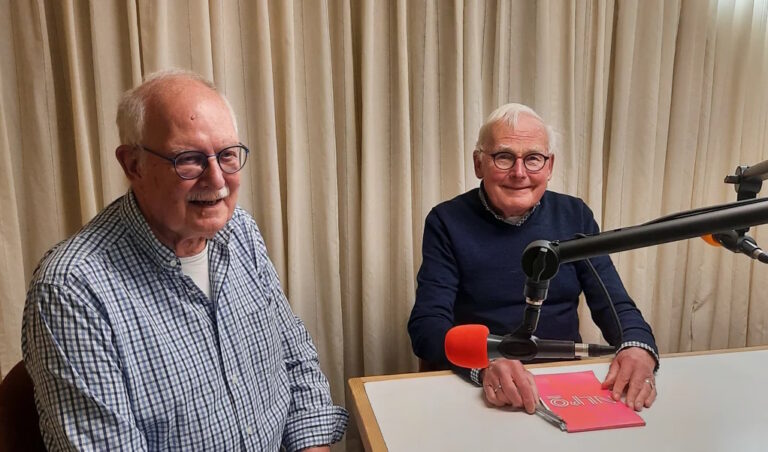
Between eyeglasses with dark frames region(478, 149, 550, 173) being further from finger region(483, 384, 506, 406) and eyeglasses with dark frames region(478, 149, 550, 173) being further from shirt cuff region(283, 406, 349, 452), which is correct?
shirt cuff region(283, 406, 349, 452)

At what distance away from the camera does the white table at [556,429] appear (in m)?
1.06

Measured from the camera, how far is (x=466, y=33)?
2.04m

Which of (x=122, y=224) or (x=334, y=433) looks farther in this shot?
(x=334, y=433)

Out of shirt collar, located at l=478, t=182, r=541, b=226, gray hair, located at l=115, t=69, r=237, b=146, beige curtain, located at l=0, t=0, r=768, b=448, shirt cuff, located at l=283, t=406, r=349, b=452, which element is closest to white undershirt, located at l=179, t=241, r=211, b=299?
gray hair, located at l=115, t=69, r=237, b=146

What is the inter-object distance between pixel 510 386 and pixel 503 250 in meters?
0.60

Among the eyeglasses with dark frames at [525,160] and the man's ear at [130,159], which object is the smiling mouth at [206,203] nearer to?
the man's ear at [130,159]

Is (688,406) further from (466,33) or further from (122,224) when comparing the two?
(466,33)

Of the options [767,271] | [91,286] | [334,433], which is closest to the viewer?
[91,286]

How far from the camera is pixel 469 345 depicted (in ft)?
2.77

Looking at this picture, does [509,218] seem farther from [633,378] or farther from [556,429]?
[556,429]

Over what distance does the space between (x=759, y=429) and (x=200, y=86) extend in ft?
4.34

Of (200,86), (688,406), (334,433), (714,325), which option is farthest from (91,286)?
(714,325)

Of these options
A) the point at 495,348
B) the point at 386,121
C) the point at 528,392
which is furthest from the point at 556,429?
the point at 386,121

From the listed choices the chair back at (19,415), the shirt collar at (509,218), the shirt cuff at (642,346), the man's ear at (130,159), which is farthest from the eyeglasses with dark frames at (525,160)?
the chair back at (19,415)
